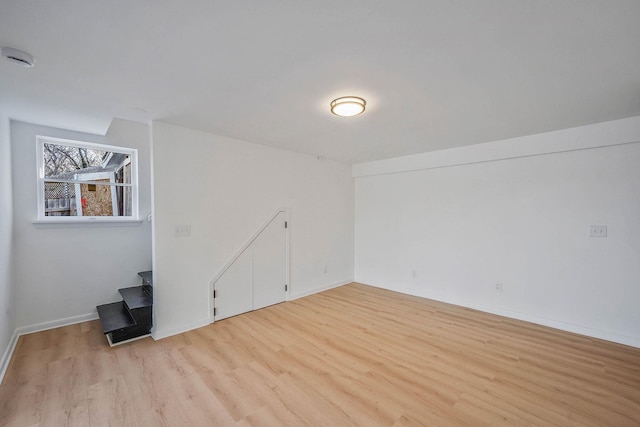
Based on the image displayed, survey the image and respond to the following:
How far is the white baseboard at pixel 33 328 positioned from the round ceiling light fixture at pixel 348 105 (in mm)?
3653

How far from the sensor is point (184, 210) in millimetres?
3121

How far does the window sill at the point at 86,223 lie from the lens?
3078mm

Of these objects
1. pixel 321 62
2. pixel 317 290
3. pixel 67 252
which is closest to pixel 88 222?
pixel 67 252

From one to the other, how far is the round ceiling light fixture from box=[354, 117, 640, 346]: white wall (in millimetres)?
2396

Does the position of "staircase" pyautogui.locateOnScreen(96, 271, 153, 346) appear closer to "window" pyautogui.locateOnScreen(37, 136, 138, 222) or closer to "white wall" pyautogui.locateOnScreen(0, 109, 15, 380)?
"white wall" pyautogui.locateOnScreen(0, 109, 15, 380)

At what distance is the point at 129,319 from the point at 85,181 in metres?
1.94

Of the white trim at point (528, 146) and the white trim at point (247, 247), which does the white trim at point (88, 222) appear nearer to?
the white trim at point (247, 247)

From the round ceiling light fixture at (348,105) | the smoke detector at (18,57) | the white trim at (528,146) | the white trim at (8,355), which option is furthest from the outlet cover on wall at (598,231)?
the white trim at (8,355)

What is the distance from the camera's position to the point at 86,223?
3.33 meters

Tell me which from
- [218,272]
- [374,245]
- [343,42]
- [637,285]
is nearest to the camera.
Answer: [343,42]

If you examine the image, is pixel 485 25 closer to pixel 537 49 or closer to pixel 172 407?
pixel 537 49

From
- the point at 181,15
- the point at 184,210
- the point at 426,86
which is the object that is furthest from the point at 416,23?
the point at 184,210

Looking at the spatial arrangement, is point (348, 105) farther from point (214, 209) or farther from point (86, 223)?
point (86, 223)

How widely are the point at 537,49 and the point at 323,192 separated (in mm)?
3483
